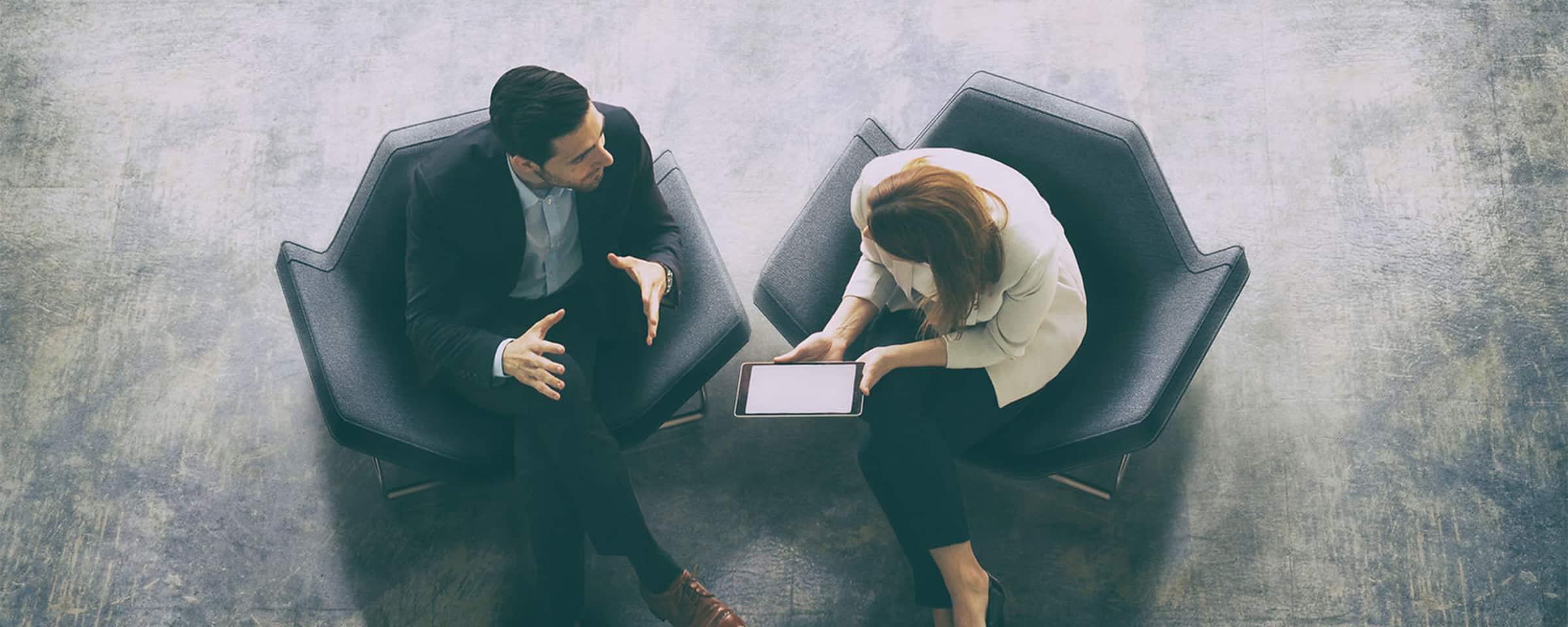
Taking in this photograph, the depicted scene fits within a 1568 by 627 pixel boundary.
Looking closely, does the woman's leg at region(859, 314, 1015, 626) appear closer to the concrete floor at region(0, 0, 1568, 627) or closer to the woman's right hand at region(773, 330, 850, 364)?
the woman's right hand at region(773, 330, 850, 364)

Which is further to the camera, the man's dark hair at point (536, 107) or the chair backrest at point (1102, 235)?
the chair backrest at point (1102, 235)

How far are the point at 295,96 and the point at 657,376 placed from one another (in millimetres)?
1768

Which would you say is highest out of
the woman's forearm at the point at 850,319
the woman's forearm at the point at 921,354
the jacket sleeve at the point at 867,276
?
the jacket sleeve at the point at 867,276

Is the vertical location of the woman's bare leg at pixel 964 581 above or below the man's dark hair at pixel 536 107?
below

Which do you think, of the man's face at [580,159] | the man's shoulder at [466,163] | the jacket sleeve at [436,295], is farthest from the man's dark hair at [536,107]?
the jacket sleeve at [436,295]

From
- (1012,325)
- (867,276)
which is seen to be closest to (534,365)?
(867,276)

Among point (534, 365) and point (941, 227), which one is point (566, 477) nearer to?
point (534, 365)

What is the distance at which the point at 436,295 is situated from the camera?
2.78m

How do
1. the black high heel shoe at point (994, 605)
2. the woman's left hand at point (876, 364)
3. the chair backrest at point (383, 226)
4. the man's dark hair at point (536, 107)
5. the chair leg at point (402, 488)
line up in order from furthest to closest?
1. the chair leg at point (402, 488)
2. the chair backrest at point (383, 226)
3. the black high heel shoe at point (994, 605)
4. the woman's left hand at point (876, 364)
5. the man's dark hair at point (536, 107)

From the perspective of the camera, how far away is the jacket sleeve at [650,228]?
288 cm

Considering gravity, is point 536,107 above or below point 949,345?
above

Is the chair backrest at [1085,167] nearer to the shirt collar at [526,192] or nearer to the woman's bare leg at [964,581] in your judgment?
the woman's bare leg at [964,581]

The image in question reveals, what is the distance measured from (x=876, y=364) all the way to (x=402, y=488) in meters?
1.35

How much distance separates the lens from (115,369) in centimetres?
341
